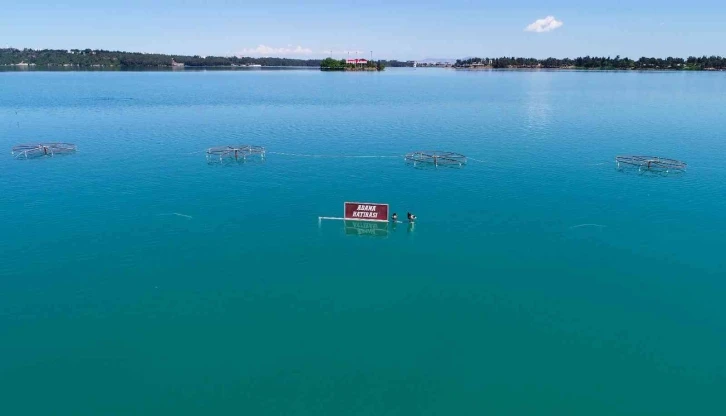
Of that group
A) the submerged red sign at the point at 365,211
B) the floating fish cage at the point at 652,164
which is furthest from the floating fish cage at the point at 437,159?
the submerged red sign at the point at 365,211

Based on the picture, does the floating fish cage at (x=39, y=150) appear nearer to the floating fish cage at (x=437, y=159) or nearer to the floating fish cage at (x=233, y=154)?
the floating fish cage at (x=233, y=154)

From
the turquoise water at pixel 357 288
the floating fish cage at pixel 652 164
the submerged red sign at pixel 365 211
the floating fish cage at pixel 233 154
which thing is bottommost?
the turquoise water at pixel 357 288

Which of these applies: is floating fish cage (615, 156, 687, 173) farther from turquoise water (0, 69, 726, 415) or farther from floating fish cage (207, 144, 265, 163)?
floating fish cage (207, 144, 265, 163)

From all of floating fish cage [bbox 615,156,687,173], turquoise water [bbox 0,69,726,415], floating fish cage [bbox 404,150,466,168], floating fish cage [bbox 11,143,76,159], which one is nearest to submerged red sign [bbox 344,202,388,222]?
turquoise water [bbox 0,69,726,415]

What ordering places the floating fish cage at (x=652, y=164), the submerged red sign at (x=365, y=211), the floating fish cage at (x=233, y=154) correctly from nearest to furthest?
the submerged red sign at (x=365, y=211) < the floating fish cage at (x=652, y=164) < the floating fish cage at (x=233, y=154)

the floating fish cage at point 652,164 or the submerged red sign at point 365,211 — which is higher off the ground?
the floating fish cage at point 652,164

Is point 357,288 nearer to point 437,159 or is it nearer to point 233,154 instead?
point 437,159
